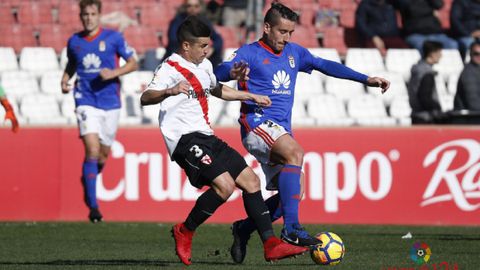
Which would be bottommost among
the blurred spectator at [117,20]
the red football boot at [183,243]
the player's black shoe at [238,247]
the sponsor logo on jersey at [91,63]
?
the player's black shoe at [238,247]

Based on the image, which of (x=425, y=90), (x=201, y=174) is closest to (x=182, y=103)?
(x=201, y=174)

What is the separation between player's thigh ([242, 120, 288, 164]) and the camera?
29.2 feet

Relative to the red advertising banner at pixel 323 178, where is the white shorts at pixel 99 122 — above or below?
above

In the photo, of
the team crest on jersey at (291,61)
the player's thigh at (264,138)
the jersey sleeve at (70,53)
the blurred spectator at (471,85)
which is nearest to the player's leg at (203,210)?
the player's thigh at (264,138)

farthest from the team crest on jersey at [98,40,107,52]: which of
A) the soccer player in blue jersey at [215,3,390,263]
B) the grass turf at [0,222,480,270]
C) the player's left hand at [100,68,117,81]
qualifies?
the soccer player in blue jersey at [215,3,390,263]

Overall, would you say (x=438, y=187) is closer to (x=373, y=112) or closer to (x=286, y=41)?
(x=373, y=112)

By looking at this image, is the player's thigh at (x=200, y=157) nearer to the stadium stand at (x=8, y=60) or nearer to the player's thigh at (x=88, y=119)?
the player's thigh at (x=88, y=119)

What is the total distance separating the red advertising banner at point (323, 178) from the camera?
548 inches

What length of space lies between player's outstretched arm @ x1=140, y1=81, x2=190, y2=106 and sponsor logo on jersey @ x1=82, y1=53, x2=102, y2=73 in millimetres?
5072

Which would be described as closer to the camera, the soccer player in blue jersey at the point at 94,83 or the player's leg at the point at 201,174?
the player's leg at the point at 201,174

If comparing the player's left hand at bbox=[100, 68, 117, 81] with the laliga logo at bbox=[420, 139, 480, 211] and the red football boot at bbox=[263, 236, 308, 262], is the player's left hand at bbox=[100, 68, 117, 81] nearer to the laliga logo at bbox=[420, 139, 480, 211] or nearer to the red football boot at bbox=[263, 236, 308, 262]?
the laliga logo at bbox=[420, 139, 480, 211]

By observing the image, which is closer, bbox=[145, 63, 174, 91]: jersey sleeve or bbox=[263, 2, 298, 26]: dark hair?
bbox=[145, 63, 174, 91]: jersey sleeve

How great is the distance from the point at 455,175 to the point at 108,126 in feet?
14.4

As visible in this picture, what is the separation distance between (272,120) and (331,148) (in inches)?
199
